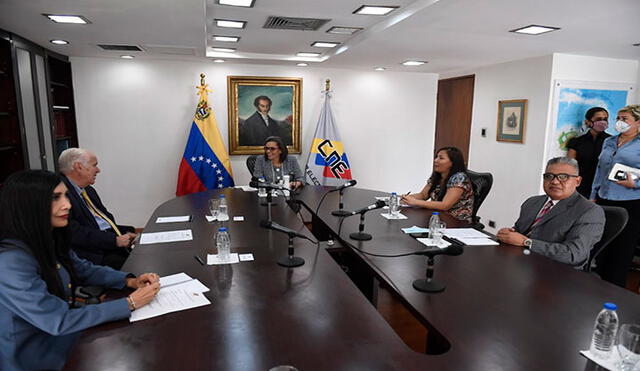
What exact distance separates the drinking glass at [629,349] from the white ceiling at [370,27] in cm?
200

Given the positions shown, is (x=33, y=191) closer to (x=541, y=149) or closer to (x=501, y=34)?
(x=501, y=34)

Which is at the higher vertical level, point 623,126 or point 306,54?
point 306,54

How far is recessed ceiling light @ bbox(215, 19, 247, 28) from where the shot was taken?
3186mm

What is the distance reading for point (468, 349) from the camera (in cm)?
125

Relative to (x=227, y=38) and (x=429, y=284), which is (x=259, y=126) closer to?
(x=227, y=38)

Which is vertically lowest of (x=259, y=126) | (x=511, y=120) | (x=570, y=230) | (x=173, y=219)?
(x=173, y=219)

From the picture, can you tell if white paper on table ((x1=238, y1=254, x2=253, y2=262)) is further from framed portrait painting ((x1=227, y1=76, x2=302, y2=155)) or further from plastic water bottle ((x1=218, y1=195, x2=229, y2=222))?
framed portrait painting ((x1=227, y1=76, x2=302, y2=155))

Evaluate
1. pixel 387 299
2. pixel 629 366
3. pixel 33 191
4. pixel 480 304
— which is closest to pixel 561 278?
pixel 480 304

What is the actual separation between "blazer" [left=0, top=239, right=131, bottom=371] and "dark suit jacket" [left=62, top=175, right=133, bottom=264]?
3.82 ft

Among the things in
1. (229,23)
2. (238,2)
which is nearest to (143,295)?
(238,2)

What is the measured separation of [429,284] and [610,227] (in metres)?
1.28

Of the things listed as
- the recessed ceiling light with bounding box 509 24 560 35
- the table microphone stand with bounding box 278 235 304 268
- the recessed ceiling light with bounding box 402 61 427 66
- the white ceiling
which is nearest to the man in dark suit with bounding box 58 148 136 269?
the white ceiling

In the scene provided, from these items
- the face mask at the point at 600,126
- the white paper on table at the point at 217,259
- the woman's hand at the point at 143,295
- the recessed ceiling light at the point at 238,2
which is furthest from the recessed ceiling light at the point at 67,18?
the face mask at the point at 600,126

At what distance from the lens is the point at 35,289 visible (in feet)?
4.16
